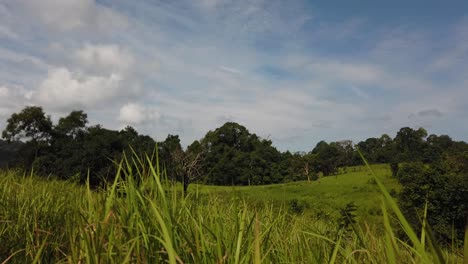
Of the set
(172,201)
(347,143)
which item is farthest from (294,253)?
(347,143)

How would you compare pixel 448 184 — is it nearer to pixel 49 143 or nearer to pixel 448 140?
pixel 49 143

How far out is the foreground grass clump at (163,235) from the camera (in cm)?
186

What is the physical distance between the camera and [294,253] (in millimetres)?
2654

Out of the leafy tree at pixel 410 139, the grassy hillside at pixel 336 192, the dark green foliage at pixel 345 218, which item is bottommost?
the grassy hillside at pixel 336 192

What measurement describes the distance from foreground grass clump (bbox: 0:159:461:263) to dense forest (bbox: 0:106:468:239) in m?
0.27

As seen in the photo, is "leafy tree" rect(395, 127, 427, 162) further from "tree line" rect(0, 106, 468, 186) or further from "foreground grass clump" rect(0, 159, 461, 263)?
"foreground grass clump" rect(0, 159, 461, 263)

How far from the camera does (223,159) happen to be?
2262 mm

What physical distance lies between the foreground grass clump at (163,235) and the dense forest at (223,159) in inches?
10.7

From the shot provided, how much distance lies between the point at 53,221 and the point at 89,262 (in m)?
2.47

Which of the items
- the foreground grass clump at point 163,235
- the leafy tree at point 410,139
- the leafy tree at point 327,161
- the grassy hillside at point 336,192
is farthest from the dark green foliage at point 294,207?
the leafy tree at point 410,139

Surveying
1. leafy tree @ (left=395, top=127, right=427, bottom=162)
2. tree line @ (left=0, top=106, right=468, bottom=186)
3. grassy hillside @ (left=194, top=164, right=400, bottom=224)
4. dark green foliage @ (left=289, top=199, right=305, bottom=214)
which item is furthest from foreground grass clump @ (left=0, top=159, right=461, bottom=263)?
leafy tree @ (left=395, top=127, right=427, bottom=162)

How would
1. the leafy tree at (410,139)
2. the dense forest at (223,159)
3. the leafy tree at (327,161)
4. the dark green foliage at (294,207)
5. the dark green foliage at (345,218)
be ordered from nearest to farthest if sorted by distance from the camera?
1. the dark green foliage at (345,218)
2. the dark green foliage at (294,207)
3. the dense forest at (223,159)
4. the leafy tree at (327,161)
5. the leafy tree at (410,139)

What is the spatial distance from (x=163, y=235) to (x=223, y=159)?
748mm

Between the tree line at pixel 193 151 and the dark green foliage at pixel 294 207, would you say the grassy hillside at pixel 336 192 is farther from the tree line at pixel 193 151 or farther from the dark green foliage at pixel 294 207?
the dark green foliage at pixel 294 207
